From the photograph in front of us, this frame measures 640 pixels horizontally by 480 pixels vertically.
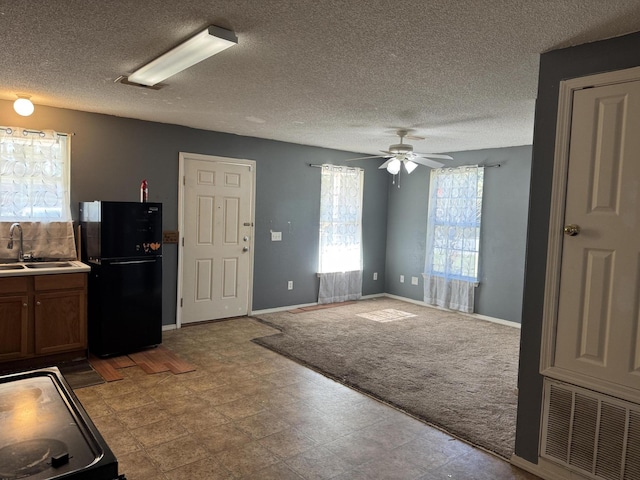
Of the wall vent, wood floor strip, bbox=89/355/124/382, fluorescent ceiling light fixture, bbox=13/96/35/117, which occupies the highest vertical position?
fluorescent ceiling light fixture, bbox=13/96/35/117

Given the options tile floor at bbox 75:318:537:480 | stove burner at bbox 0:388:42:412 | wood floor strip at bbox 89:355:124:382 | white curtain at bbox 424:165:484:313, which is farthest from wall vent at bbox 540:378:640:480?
white curtain at bbox 424:165:484:313

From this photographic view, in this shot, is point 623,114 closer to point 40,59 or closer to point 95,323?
point 40,59

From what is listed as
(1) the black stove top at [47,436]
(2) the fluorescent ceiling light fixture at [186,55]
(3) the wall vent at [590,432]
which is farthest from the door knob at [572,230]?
(1) the black stove top at [47,436]

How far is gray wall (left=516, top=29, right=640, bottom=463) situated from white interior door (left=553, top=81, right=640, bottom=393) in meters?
0.12

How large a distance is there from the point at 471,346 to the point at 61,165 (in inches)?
179

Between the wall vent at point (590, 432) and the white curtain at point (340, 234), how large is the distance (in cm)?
432

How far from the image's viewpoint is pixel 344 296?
685cm

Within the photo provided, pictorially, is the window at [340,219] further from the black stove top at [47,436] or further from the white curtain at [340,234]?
the black stove top at [47,436]

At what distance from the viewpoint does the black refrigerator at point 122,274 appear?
4062mm

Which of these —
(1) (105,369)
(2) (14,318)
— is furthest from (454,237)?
(2) (14,318)

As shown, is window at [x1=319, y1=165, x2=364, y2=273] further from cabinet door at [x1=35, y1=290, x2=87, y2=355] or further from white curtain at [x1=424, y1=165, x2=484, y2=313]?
cabinet door at [x1=35, y1=290, x2=87, y2=355]

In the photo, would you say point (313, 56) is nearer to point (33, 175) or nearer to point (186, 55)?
point (186, 55)

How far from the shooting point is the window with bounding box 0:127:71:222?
13.3 ft

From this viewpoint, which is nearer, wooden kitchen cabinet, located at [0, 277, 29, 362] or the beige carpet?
the beige carpet
